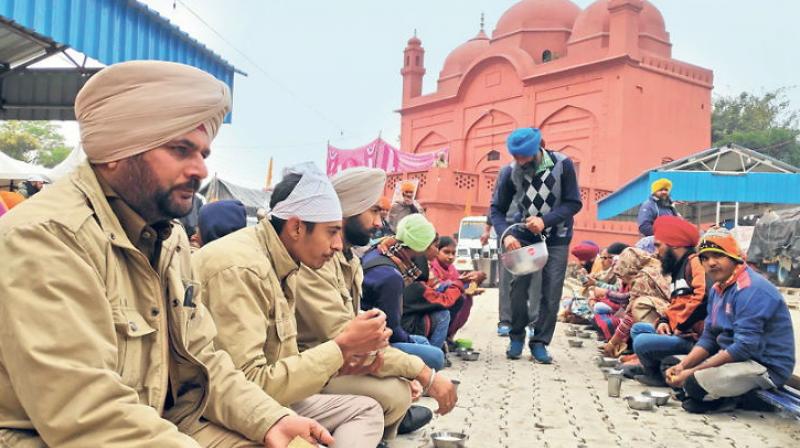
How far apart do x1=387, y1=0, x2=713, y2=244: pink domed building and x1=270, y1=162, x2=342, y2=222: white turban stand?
66.2ft

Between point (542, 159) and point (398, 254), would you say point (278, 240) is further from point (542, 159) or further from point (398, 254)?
point (542, 159)

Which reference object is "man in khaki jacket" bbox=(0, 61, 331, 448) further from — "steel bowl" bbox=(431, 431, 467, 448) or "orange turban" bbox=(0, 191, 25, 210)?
"orange turban" bbox=(0, 191, 25, 210)

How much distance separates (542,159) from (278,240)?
420cm

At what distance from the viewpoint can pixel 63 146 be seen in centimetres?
4962

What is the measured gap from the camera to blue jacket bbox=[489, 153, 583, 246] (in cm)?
641

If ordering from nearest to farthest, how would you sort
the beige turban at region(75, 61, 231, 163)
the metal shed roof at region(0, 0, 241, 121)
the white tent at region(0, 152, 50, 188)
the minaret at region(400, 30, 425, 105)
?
1. the beige turban at region(75, 61, 231, 163)
2. the metal shed roof at region(0, 0, 241, 121)
3. the white tent at region(0, 152, 50, 188)
4. the minaret at region(400, 30, 425, 105)

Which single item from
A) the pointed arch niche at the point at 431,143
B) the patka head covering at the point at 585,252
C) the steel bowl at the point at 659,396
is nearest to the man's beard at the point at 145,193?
the steel bowl at the point at 659,396

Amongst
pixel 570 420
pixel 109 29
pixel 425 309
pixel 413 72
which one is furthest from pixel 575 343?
pixel 413 72

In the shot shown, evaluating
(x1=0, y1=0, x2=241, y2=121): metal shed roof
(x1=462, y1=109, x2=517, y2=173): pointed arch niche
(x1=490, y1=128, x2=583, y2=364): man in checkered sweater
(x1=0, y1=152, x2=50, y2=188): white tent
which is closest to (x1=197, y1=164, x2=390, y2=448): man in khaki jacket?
(x1=490, y1=128, x2=583, y2=364): man in checkered sweater

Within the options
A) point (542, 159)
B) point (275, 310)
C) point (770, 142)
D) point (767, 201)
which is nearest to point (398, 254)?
point (542, 159)

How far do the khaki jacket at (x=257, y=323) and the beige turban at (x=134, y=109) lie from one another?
2.25 ft

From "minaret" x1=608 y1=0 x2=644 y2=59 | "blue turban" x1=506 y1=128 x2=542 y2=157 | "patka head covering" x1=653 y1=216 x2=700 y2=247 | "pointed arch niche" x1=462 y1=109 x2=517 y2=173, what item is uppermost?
"minaret" x1=608 y1=0 x2=644 y2=59

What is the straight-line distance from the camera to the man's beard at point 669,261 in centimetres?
567

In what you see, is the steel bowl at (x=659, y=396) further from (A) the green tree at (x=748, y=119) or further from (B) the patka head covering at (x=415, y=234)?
(A) the green tree at (x=748, y=119)
